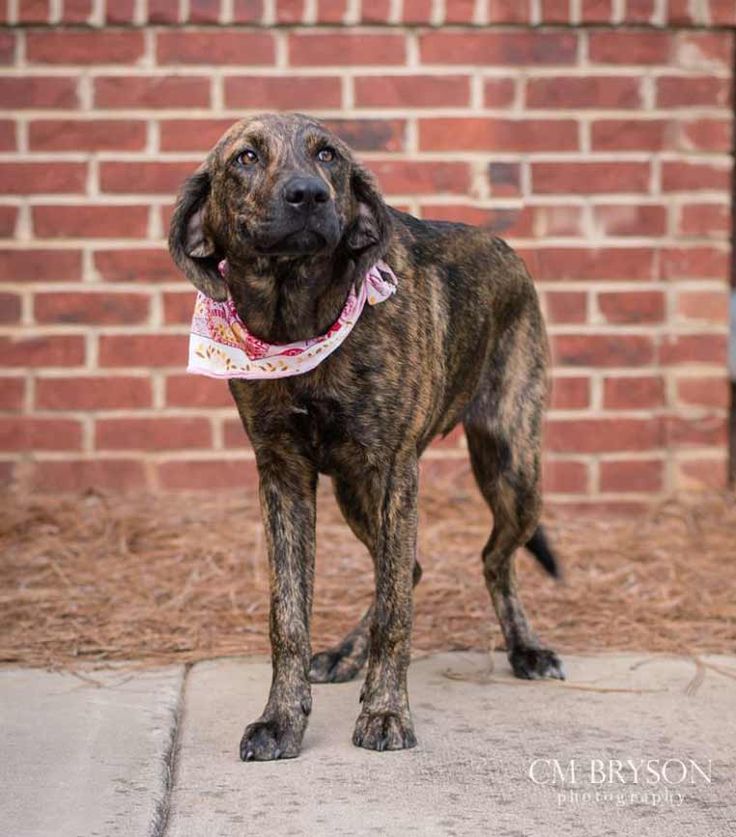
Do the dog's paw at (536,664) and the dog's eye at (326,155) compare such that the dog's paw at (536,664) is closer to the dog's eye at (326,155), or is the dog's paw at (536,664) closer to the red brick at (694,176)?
the dog's eye at (326,155)

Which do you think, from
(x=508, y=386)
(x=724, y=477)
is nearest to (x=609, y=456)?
(x=724, y=477)

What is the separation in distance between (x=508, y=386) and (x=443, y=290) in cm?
54

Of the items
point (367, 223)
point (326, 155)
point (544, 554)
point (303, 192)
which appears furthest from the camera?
point (544, 554)

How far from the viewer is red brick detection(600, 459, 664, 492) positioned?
6418 mm

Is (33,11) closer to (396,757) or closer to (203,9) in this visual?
(203,9)

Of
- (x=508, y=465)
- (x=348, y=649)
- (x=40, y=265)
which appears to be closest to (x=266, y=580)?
(x=348, y=649)

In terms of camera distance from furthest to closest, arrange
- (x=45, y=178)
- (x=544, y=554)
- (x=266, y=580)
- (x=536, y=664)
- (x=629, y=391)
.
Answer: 1. (x=629, y=391)
2. (x=45, y=178)
3. (x=266, y=580)
4. (x=544, y=554)
5. (x=536, y=664)

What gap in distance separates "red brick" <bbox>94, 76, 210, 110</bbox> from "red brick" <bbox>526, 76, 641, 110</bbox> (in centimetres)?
137

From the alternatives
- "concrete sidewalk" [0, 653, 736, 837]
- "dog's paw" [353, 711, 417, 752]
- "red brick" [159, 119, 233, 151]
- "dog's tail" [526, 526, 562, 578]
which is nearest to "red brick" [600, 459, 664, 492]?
"dog's tail" [526, 526, 562, 578]

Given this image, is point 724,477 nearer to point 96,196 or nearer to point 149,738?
point 96,196

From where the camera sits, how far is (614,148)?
20.7ft

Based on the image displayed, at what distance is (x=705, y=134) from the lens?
20.9ft

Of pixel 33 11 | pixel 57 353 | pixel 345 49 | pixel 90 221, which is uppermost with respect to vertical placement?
pixel 33 11

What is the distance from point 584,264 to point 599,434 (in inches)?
28.3
